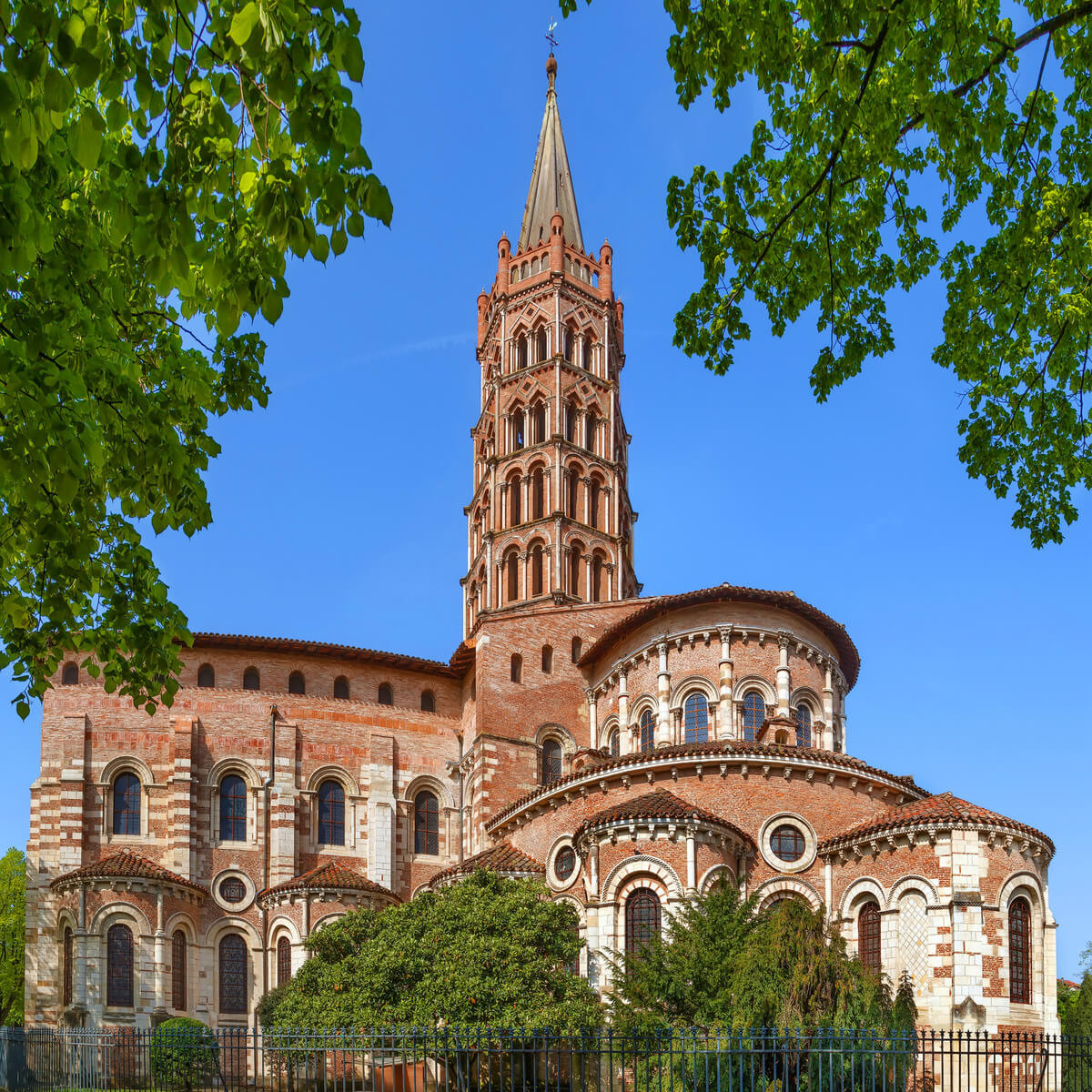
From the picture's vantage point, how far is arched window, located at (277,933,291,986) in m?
37.1

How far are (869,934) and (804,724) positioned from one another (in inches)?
312

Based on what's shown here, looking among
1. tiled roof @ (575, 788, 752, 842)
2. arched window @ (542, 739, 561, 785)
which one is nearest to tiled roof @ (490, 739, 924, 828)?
tiled roof @ (575, 788, 752, 842)

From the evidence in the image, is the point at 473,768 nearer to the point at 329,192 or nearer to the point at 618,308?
the point at 618,308

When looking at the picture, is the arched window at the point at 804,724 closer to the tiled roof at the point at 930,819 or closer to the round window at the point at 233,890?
the tiled roof at the point at 930,819

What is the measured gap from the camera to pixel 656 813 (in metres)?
28.1

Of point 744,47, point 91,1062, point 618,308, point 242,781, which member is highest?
point 618,308

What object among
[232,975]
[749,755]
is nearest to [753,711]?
[749,755]

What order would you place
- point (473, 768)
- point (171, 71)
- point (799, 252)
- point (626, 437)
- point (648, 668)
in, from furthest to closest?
1. point (626, 437)
2. point (473, 768)
3. point (648, 668)
4. point (799, 252)
5. point (171, 71)

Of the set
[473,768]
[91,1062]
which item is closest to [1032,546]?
[91,1062]

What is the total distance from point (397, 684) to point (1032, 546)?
3161 centimetres

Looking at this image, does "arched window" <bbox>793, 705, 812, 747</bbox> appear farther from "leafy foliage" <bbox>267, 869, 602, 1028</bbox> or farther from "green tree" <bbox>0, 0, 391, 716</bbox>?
"green tree" <bbox>0, 0, 391, 716</bbox>

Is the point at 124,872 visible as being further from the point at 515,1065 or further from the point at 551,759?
the point at 515,1065

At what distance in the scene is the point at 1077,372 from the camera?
44.3ft

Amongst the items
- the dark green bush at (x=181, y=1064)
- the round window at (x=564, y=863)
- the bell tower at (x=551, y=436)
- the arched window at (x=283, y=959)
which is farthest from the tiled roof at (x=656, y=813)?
the bell tower at (x=551, y=436)
